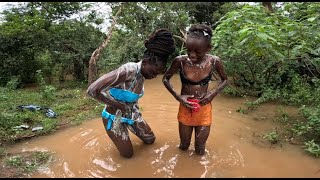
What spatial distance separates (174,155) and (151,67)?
1121 mm

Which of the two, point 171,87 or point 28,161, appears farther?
point 28,161

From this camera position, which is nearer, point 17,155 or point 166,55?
point 166,55

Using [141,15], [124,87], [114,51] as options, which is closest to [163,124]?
[124,87]

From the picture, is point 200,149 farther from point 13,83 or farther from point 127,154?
point 13,83

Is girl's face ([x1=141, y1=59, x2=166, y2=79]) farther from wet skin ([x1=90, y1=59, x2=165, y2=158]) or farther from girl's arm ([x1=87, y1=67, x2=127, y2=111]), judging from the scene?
girl's arm ([x1=87, y1=67, x2=127, y2=111])

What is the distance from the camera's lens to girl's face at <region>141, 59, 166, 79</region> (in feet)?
11.2

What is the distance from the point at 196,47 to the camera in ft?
10.8

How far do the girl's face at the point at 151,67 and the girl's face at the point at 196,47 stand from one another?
1.03 feet

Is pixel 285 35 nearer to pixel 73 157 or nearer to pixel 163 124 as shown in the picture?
pixel 163 124

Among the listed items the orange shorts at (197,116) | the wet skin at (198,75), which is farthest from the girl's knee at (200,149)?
the orange shorts at (197,116)

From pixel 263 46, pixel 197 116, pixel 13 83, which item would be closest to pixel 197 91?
pixel 197 116

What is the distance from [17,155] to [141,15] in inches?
275

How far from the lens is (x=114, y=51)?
31.6 feet

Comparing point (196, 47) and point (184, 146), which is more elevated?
point (196, 47)
